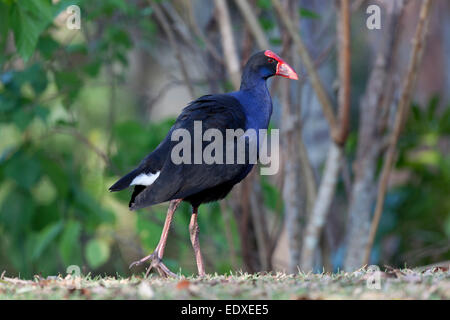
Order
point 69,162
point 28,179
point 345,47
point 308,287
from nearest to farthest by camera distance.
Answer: point 308,287
point 345,47
point 28,179
point 69,162

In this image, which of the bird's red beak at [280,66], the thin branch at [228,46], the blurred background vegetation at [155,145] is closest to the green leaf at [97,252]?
the blurred background vegetation at [155,145]

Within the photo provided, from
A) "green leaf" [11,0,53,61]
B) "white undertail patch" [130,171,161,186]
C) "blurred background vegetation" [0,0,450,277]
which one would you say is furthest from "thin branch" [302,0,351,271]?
"green leaf" [11,0,53,61]

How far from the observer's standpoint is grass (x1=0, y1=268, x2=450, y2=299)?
10.3ft

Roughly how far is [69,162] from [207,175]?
3.55 metres

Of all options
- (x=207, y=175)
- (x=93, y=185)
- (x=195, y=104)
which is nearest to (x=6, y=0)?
(x=195, y=104)

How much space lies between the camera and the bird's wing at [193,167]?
A: 4262mm

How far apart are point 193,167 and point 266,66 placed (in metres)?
1.15

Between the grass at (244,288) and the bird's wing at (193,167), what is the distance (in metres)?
0.72

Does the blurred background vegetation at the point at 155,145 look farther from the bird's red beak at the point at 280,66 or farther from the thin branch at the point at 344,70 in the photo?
the bird's red beak at the point at 280,66

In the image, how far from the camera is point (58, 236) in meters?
6.79

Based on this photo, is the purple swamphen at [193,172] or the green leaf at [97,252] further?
the green leaf at [97,252]

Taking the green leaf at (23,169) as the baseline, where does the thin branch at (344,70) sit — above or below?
above

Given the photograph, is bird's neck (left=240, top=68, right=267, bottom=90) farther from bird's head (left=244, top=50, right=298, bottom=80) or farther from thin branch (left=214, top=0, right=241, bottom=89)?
thin branch (left=214, top=0, right=241, bottom=89)

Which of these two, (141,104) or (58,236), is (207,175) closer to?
(58,236)
